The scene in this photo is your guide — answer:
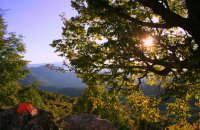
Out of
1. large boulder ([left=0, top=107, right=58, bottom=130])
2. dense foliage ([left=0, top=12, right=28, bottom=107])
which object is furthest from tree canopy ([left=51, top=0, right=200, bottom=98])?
dense foliage ([left=0, top=12, right=28, bottom=107])

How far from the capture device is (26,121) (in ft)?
44.9

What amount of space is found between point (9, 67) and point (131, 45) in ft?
83.5

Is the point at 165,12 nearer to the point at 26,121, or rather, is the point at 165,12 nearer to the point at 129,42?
the point at 129,42

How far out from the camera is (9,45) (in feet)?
125

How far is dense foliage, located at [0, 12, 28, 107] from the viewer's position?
121 feet

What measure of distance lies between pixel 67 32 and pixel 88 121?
810 cm

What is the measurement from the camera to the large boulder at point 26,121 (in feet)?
44.3

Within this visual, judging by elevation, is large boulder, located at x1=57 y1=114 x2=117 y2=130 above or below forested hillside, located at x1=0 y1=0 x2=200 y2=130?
below

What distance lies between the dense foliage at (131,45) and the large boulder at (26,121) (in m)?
4.01

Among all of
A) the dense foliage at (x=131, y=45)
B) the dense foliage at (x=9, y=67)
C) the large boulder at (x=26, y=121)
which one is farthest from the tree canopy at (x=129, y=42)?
the dense foliage at (x=9, y=67)

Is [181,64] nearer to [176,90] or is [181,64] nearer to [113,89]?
[176,90]

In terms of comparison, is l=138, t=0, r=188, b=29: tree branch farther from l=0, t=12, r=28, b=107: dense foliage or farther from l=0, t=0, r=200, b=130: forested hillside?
l=0, t=12, r=28, b=107: dense foliage

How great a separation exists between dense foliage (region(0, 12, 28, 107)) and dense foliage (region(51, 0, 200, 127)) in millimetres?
19631

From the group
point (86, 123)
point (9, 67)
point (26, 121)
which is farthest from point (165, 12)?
point (9, 67)
